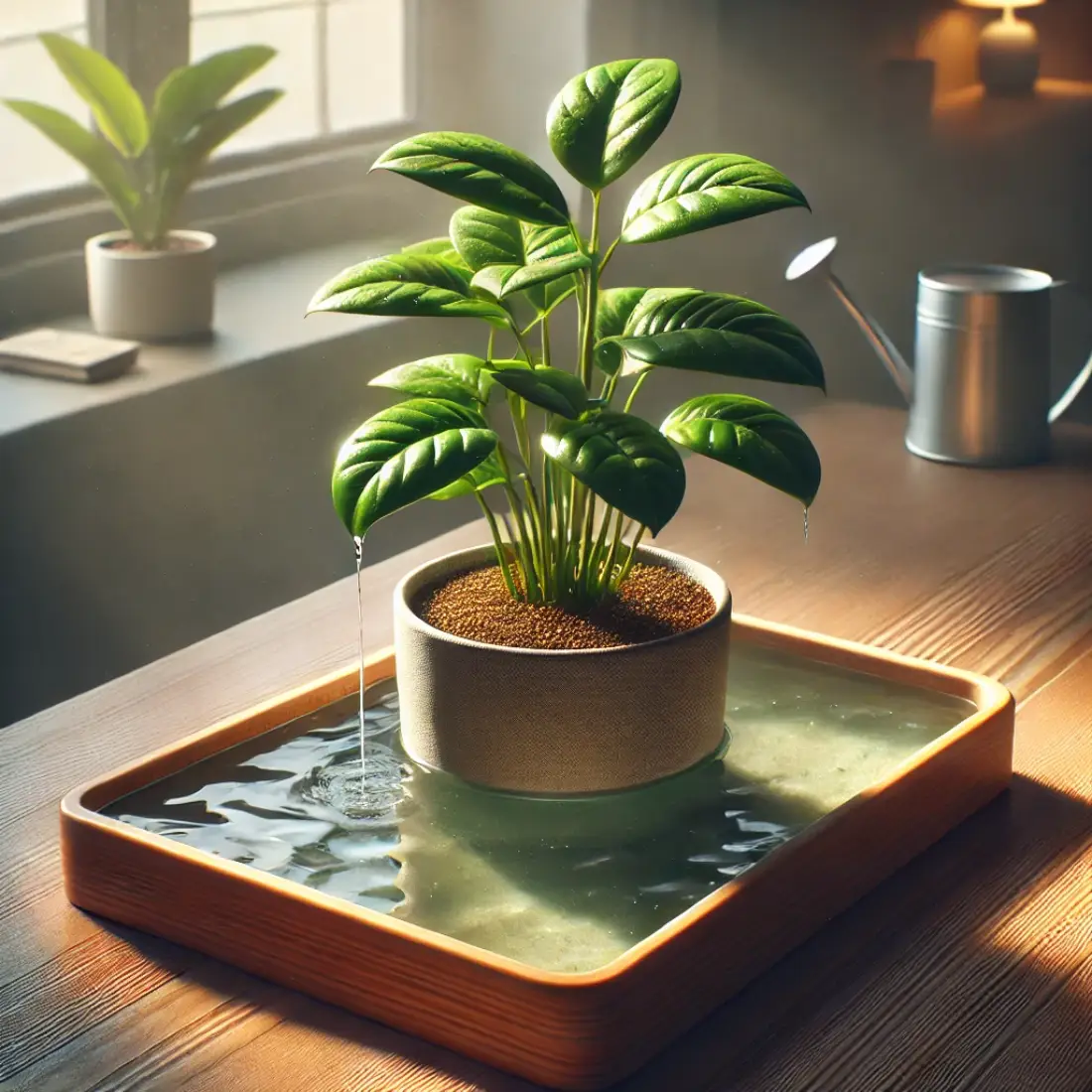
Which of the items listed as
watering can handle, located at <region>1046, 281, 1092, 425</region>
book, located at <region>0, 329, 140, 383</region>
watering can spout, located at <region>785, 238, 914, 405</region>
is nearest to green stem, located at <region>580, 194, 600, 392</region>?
book, located at <region>0, 329, 140, 383</region>

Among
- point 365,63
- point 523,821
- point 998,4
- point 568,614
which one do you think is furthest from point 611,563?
point 998,4

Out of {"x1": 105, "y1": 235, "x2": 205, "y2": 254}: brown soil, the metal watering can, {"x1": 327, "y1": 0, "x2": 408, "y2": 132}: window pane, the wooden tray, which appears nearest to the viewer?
the wooden tray

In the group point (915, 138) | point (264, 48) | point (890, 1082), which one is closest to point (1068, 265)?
point (915, 138)

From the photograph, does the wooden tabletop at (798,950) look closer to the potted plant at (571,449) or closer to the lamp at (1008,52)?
the potted plant at (571,449)

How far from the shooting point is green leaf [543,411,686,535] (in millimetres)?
700

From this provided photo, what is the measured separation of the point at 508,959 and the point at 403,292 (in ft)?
1.00

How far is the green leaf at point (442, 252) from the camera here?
2.77 ft

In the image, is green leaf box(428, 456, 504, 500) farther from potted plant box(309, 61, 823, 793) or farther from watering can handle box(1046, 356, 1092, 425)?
watering can handle box(1046, 356, 1092, 425)

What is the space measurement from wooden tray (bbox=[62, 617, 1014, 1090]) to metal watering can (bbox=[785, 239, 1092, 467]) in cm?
71

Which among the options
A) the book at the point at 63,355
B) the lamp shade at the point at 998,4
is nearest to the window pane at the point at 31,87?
the book at the point at 63,355

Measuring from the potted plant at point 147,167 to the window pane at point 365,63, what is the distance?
18 centimetres

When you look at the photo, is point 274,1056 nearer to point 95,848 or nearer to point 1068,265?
point 95,848

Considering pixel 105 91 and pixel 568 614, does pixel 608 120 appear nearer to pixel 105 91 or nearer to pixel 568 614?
pixel 568 614

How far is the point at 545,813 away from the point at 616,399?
1170 mm
